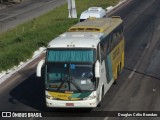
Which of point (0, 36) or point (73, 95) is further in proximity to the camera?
point (0, 36)

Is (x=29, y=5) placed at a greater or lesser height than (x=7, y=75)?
lesser

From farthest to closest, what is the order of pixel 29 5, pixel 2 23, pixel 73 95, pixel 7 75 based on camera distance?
pixel 29 5 → pixel 2 23 → pixel 7 75 → pixel 73 95

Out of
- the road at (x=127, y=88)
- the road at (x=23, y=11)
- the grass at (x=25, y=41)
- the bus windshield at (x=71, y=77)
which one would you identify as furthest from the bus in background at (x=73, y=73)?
the road at (x=23, y=11)

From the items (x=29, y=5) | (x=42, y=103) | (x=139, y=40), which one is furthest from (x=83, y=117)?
(x=29, y=5)

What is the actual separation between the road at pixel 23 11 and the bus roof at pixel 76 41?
3301 cm

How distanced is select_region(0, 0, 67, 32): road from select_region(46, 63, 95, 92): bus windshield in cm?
3461

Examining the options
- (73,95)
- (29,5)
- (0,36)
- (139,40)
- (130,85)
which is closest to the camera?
(73,95)

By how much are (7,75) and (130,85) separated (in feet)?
27.2

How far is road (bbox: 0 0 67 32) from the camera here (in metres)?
62.0

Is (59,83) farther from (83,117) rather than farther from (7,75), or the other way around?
(7,75)

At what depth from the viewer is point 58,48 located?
21.8 m

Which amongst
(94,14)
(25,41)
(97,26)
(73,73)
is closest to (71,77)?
(73,73)

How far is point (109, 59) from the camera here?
25.0 metres

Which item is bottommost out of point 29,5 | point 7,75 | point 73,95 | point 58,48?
point 29,5
